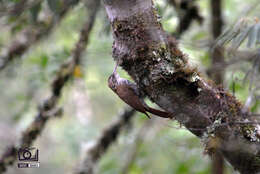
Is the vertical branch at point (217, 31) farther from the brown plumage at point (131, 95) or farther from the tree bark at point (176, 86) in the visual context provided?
the brown plumage at point (131, 95)

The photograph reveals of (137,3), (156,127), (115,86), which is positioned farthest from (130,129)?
(137,3)

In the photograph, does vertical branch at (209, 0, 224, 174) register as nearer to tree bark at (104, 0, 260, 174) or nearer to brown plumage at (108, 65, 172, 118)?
tree bark at (104, 0, 260, 174)

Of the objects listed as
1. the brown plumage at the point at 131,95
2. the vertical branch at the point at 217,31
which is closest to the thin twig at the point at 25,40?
the vertical branch at the point at 217,31

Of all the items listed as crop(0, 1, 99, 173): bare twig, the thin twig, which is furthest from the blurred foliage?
crop(0, 1, 99, 173): bare twig

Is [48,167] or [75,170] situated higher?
[75,170]

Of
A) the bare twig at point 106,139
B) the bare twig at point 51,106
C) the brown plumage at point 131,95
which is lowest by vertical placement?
the bare twig at point 106,139

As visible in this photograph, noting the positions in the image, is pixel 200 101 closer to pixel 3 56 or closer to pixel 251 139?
pixel 251 139
